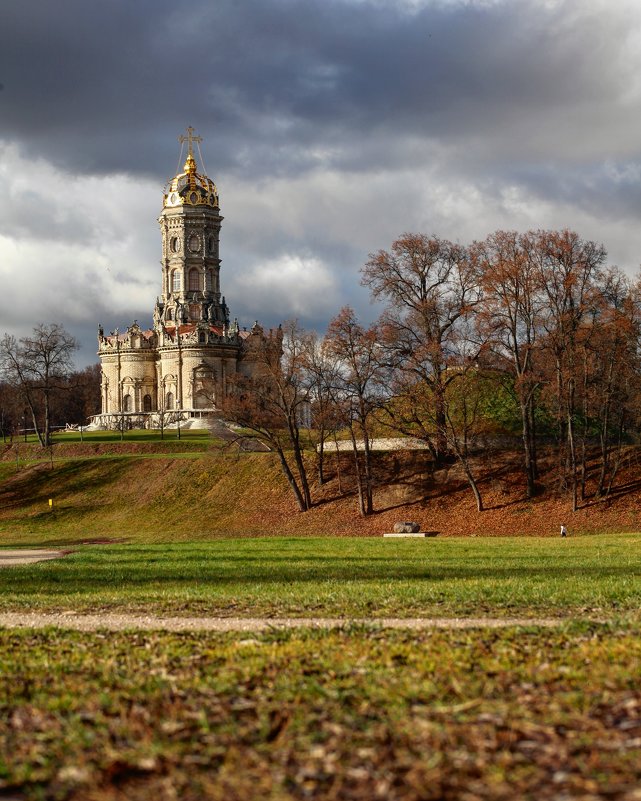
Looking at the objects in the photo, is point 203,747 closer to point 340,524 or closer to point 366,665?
point 366,665

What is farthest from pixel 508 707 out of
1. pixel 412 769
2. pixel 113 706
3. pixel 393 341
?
pixel 393 341

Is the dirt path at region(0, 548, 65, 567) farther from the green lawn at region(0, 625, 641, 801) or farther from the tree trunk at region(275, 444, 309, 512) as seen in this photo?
the green lawn at region(0, 625, 641, 801)

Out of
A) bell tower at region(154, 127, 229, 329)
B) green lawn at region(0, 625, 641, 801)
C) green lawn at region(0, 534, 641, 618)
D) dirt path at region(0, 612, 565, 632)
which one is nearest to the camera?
green lawn at region(0, 625, 641, 801)

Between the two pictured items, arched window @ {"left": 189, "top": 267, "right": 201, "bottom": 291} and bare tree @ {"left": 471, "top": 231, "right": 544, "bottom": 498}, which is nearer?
bare tree @ {"left": 471, "top": 231, "right": 544, "bottom": 498}

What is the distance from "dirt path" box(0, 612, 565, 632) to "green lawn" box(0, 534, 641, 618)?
794 millimetres

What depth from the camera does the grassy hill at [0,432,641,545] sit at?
4962cm

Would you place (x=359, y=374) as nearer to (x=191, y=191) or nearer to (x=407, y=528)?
(x=407, y=528)

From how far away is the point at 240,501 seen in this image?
59.6 meters

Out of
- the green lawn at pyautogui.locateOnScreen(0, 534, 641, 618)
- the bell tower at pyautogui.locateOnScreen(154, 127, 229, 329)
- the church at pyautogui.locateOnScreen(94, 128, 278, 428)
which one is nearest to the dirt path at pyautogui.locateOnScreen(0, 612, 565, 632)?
the green lawn at pyautogui.locateOnScreen(0, 534, 641, 618)

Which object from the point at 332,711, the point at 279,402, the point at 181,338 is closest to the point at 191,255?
the point at 181,338

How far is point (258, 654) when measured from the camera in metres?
11.2

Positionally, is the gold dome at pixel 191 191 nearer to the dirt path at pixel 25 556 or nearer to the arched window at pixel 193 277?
the arched window at pixel 193 277

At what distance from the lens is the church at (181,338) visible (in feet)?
353

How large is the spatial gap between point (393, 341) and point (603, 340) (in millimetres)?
10856
